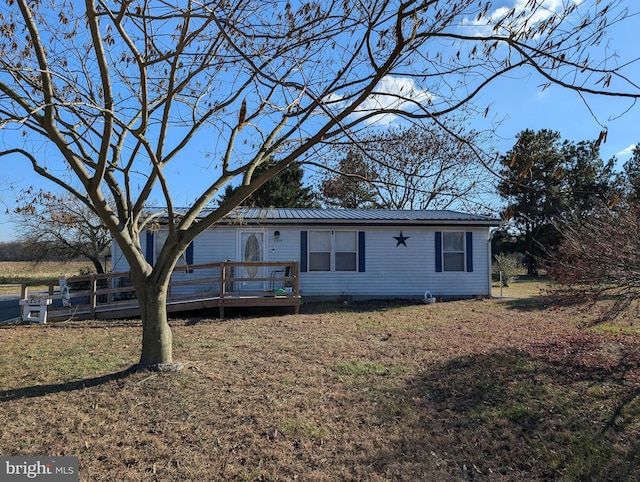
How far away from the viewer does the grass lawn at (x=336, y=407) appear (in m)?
3.28

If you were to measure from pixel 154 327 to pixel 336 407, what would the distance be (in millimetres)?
2402

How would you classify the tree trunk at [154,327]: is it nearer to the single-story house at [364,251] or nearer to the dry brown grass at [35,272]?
the single-story house at [364,251]

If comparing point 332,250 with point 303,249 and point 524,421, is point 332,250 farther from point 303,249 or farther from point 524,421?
point 524,421

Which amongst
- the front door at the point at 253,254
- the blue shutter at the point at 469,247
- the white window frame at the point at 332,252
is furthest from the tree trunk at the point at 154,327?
the blue shutter at the point at 469,247

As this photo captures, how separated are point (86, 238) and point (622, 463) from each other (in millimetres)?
22722

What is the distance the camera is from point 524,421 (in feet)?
13.1

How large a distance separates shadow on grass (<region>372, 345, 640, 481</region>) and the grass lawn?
2 cm

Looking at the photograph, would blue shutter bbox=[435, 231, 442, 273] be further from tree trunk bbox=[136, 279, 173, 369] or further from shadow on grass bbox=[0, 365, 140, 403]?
shadow on grass bbox=[0, 365, 140, 403]

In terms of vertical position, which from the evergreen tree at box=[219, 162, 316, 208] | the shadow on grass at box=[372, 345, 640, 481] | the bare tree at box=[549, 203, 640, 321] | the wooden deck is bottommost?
the shadow on grass at box=[372, 345, 640, 481]

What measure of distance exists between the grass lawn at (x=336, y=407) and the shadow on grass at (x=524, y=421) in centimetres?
2

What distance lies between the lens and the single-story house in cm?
1252

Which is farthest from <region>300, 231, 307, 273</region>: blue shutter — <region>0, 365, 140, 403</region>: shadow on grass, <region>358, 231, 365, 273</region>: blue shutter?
<region>0, 365, 140, 403</region>: shadow on grass

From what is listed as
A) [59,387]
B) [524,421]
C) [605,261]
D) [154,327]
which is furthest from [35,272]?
[605,261]

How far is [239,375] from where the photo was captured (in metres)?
5.41
